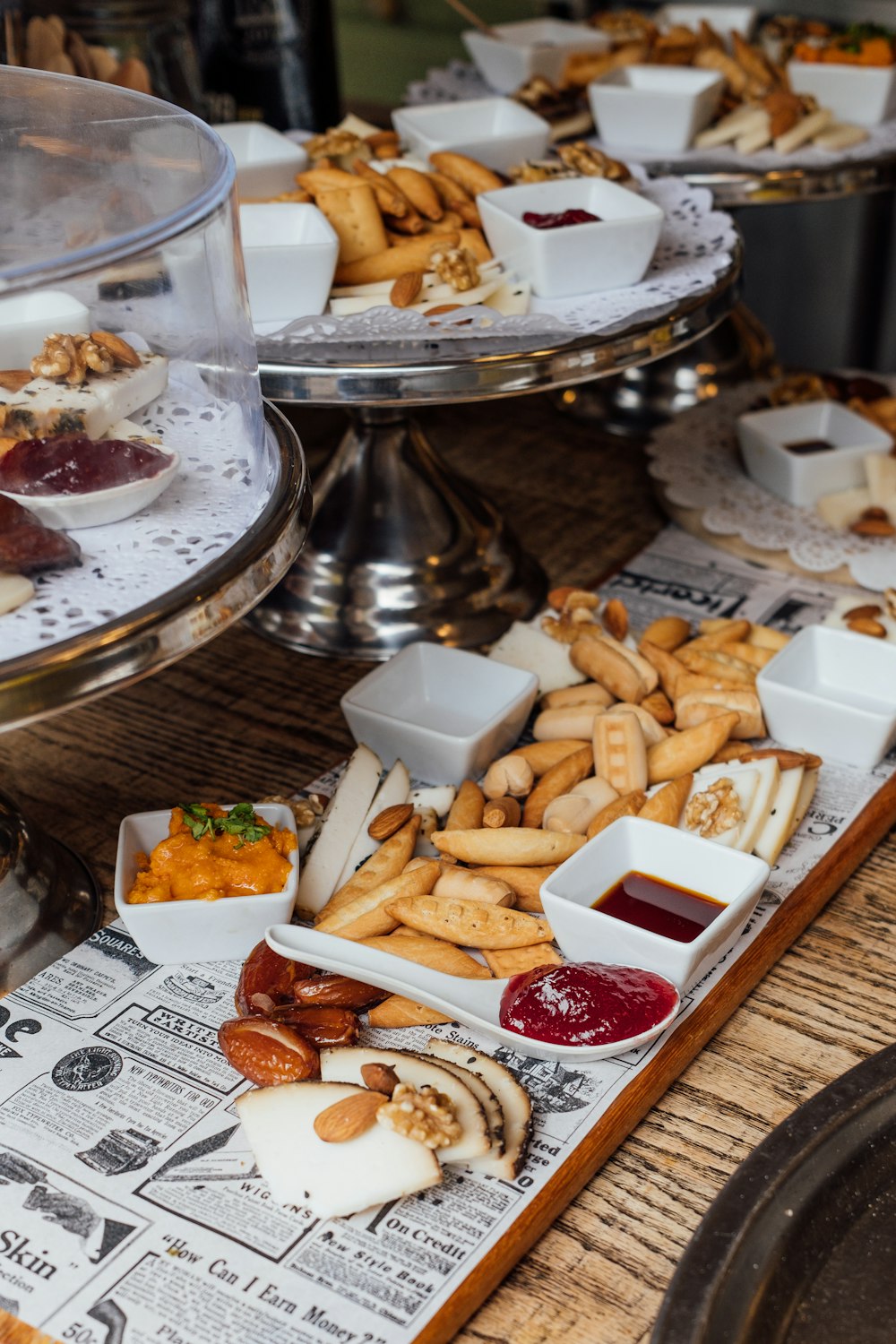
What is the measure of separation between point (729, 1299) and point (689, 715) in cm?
49

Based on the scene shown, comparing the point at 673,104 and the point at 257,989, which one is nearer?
the point at 257,989

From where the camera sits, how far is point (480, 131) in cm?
135

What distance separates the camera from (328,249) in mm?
1003

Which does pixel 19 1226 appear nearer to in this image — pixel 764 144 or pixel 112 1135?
pixel 112 1135

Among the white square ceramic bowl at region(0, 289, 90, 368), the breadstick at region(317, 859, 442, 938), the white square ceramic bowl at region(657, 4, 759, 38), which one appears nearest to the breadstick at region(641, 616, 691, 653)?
the breadstick at region(317, 859, 442, 938)

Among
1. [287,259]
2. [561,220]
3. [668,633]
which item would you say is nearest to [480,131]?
[561,220]

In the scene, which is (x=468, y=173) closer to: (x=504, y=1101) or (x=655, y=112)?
(x=655, y=112)

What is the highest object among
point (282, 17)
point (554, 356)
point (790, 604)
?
point (282, 17)

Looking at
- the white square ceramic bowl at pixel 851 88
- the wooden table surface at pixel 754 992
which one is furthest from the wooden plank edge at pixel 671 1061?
the white square ceramic bowl at pixel 851 88

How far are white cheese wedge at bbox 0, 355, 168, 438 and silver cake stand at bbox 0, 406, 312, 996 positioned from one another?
84 mm

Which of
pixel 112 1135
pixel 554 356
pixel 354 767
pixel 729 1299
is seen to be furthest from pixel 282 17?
pixel 729 1299

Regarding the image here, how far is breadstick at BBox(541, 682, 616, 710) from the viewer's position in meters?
1.07

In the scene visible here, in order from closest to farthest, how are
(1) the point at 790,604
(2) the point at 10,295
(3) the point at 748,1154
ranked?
(2) the point at 10,295 < (3) the point at 748,1154 < (1) the point at 790,604

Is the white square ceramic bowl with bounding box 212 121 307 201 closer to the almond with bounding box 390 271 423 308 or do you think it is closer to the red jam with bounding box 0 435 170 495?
the almond with bounding box 390 271 423 308
